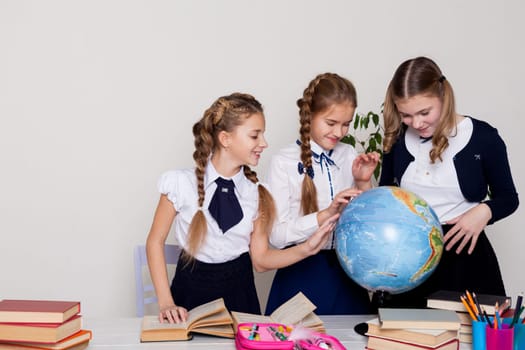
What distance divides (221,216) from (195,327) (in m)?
0.69

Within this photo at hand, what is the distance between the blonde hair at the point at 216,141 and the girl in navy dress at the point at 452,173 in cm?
64

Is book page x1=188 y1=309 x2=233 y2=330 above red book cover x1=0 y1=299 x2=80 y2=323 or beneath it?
beneath

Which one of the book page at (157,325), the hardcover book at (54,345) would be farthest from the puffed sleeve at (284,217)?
the hardcover book at (54,345)

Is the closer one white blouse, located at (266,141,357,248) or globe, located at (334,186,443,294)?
globe, located at (334,186,443,294)

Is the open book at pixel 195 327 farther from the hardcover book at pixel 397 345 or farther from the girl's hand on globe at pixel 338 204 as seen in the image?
the girl's hand on globe at pixel 338 204

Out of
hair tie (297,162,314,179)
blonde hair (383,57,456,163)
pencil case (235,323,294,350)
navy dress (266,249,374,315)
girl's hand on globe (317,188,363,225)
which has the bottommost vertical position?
navy dress (266,249,374,315)

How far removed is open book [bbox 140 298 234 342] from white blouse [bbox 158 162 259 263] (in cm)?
54

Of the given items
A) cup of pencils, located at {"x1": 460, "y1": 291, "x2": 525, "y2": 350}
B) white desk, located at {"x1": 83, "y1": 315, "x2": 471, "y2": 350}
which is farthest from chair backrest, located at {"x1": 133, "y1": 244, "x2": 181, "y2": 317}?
cup of pencils, located at {"x1": 460, "y1": 291, "x2": 525, "y2": 350}

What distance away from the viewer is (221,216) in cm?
269

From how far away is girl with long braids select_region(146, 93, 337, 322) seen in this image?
2.65m

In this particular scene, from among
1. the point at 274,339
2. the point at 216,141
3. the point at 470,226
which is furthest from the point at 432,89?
the point at 274,339

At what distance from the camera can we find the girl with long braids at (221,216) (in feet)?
8.71

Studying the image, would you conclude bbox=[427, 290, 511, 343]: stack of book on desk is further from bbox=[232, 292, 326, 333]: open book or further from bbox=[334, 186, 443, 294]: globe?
bbox=[232, 292, 326, 333]: open book

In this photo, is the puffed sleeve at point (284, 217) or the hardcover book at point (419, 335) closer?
the hardcover book at point (419, 335)
